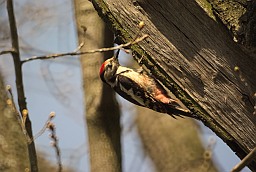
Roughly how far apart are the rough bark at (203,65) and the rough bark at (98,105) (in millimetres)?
441

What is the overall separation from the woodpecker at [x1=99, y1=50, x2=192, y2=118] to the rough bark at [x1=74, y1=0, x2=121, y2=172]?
2.3 inches

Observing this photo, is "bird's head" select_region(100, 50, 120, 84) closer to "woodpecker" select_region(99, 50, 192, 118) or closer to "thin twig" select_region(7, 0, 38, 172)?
"woodpecker" select_region(99, 50, 192, 118)

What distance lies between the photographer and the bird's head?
267 centimetres

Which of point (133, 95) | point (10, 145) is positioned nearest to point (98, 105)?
point (133, 95)

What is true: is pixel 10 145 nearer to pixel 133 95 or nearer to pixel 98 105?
pixel 98 105

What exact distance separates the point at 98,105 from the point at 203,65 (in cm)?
64

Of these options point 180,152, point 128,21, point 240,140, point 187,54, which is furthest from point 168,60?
point 180,152

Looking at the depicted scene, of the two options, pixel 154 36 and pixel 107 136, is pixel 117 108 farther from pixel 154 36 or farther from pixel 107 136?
pixel 154 36

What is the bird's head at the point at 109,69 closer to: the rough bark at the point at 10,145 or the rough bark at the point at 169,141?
the rough bark at the point at 10,145

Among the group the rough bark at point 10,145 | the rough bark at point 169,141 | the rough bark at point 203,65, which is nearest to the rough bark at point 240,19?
the rough bark at point 203,65

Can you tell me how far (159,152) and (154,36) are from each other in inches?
111

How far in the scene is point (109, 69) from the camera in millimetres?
2725

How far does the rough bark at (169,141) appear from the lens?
4680 millimetres

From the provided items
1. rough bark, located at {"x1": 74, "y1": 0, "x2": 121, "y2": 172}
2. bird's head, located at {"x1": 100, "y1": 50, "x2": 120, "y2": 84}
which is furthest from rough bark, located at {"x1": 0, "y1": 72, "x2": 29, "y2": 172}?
bird's head, located at {"x1": 100, "y1": 50, "x2": 120, "y2": 84}
